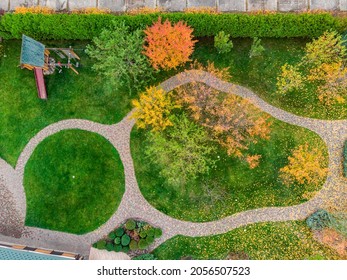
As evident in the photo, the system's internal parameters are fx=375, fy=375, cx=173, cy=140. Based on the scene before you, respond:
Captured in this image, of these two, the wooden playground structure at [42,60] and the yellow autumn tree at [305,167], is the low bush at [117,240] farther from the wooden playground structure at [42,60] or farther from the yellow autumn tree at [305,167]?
the yellow autumn tree at [305,167]

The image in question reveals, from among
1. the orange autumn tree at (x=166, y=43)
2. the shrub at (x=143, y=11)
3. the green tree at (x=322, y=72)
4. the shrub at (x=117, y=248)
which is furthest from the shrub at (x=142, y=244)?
the shrub at (x=143, y=11)

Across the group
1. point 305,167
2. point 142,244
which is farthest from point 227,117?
point 142,244

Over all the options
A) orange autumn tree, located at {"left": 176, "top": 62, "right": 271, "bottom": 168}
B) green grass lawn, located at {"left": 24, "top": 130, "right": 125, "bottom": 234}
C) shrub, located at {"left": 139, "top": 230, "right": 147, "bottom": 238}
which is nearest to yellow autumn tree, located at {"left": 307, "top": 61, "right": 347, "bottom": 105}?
orange autumn tree, located at {"left": 176, "top": 62, "right": 271, "bottom": 168}

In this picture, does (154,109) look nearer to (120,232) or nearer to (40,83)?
(40,83)
